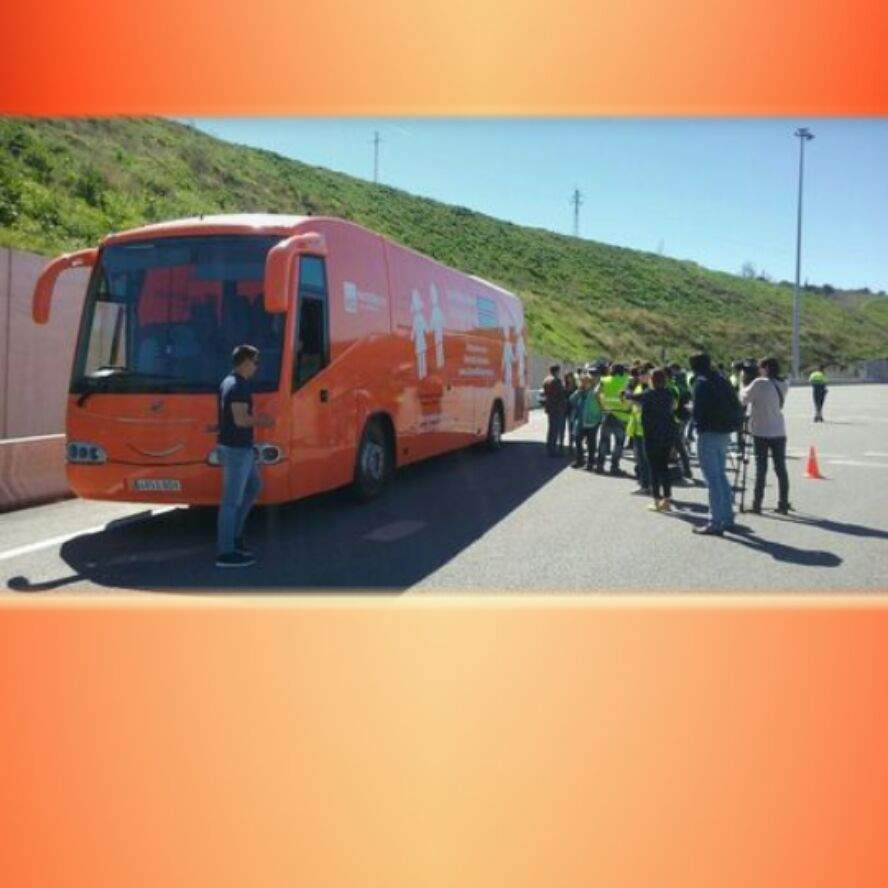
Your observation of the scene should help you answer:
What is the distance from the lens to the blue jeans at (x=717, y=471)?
364 inches

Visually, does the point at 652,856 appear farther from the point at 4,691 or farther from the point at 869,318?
the point at 869,318

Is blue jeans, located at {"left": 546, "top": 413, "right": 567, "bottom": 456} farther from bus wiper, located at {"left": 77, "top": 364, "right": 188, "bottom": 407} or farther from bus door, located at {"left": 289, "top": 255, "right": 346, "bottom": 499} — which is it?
bus wiper, located at {"left": 77, "top": 364, "right": 188, "bottom": 407}

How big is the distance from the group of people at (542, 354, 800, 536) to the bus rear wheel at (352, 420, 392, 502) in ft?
9.84

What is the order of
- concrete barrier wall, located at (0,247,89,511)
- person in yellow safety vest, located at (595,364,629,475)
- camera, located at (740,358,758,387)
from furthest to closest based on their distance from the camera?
concrete barrier wall, located at (0,247,89,511) < person in yellow safety vest, located at (595,364,629,475) < camera, located at (740,358,758,387)

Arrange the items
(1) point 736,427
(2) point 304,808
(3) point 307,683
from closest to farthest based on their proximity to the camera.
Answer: (2) point 304,808
(3) point 307,683
(1) point 736,427

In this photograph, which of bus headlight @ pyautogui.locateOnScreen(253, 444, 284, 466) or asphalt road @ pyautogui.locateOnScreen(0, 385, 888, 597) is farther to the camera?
bus headlight @ pyautogui.locateOnScreen(253, 444, 284, 466)

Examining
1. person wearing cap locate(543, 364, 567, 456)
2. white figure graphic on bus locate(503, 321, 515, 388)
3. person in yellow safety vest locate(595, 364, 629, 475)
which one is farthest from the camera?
white figure graphic on bus locate(503, 321, 515, 388)

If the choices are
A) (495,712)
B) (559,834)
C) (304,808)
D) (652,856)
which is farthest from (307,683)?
(652,856)

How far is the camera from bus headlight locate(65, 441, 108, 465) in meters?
8.66

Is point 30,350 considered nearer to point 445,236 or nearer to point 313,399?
point 313,399

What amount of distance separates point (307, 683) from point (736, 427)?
5.67 meters

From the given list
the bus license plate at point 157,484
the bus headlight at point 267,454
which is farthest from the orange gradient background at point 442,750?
the bus headlight at point 267,454

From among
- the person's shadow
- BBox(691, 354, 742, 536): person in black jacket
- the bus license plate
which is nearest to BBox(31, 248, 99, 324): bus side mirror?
the bus license plate

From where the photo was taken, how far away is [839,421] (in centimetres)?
2873
